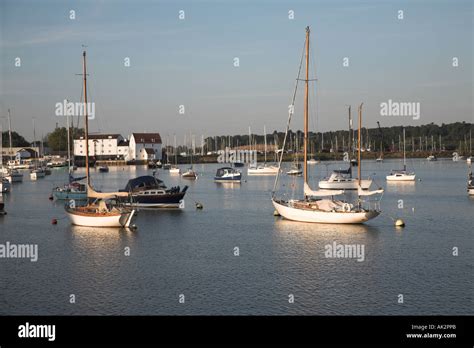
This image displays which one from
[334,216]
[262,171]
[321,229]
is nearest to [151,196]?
[321,229]

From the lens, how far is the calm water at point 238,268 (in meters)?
26.5

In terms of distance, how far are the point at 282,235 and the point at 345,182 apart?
45.4m

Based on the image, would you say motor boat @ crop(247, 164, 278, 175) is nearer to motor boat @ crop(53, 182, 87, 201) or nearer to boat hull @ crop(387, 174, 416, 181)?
boat hull @ crop(387, 174, 416, 181)

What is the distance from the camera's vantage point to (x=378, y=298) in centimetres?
2709

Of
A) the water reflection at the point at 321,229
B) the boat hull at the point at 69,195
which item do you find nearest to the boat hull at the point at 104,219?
the water reflection at the point at 321,229

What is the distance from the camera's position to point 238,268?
33094 millimetres

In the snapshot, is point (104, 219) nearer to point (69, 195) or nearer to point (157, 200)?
point (157, 200)

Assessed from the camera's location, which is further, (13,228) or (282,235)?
(13,228)
